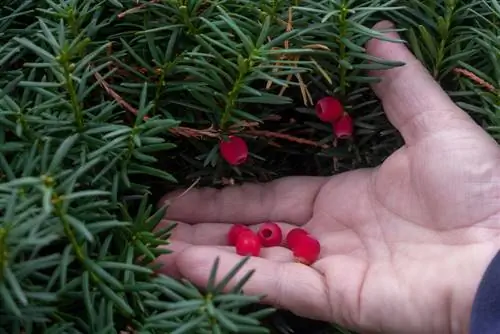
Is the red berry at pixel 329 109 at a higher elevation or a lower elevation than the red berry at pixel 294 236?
higher

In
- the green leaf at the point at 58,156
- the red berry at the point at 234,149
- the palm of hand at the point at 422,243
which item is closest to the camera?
the green leaf at the point at 58,156

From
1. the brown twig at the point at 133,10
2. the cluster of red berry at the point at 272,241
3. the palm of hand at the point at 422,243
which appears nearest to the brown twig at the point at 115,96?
the brown twig at the point at 133,10

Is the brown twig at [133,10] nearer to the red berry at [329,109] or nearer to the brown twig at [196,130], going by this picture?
the brown twig at [196,130]

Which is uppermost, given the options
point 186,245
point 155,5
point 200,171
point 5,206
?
point 155,5

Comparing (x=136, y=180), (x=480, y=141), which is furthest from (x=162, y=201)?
(x=480, y=141)

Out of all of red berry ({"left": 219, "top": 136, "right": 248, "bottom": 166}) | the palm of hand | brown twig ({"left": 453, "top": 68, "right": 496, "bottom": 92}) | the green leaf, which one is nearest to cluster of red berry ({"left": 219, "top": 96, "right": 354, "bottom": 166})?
red berry ({"left": 219, "top": 136, "right": 248, "bottom": 166})

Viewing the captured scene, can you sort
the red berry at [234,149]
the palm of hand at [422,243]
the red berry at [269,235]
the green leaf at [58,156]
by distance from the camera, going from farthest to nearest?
1. the red berry at [269,235]
2. the red berry at [234,149]
3. the palm of hand at [422,243]
4. the green leaf at [58,156]

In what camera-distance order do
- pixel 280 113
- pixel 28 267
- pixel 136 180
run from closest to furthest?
pixel 28 267 → pixel 136 180 → pixel 280 113

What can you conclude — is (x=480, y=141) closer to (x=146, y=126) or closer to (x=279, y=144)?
(x=279, y=144)
